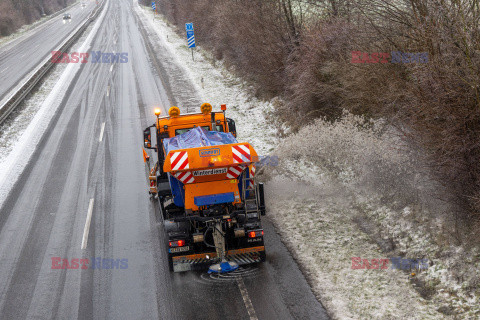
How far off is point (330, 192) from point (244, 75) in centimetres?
1418

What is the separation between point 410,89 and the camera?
29.6 ft

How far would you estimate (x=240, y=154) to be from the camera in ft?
28.1

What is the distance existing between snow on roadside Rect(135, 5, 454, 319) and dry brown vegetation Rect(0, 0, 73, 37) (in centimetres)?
5103

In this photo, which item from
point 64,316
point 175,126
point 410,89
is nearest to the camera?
point 64,316

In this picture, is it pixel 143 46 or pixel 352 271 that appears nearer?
pixel 352 271

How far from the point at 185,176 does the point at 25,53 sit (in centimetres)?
3890

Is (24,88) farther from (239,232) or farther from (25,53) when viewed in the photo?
(239,232)

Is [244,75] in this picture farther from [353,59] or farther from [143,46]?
[143,46]

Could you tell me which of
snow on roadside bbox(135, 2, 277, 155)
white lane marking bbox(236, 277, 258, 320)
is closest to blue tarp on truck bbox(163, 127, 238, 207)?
white lane marking bbox(236, 277, 258, 320)

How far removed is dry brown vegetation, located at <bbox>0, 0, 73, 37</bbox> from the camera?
55906 mm

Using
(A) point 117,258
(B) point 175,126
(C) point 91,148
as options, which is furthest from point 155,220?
(C) point 91,148

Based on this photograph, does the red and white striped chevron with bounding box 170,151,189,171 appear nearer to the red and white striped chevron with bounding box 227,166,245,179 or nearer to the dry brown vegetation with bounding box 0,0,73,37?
the red and white striped chevron with bounding box 227,166,245,179

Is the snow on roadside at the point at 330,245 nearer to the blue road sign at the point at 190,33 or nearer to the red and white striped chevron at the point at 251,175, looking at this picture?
the red and white striped chevron at the point at 251,175

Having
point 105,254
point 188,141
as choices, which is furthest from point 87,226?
point 188,141
